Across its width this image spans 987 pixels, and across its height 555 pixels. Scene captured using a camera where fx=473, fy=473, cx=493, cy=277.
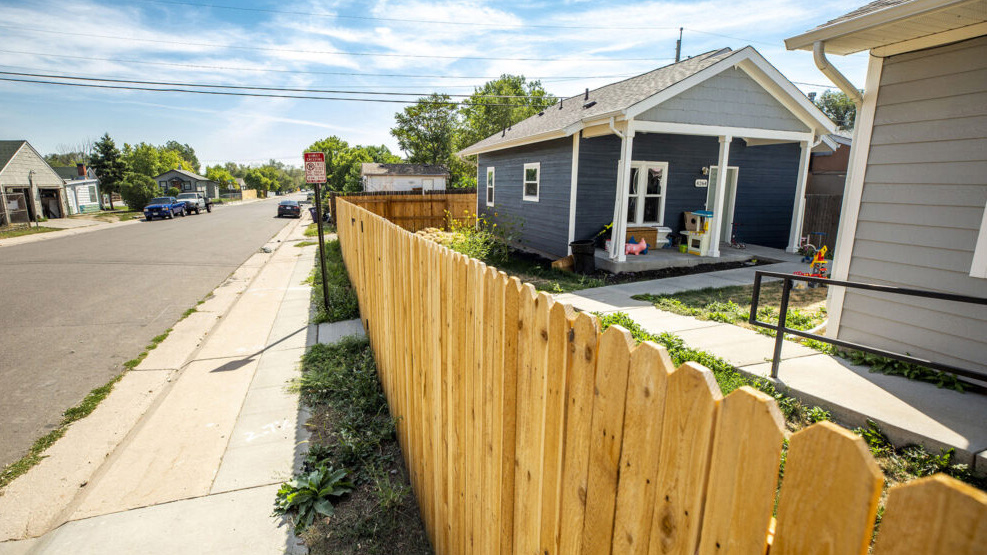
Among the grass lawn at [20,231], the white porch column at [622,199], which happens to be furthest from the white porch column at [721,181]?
the grass lawn at [20,231]

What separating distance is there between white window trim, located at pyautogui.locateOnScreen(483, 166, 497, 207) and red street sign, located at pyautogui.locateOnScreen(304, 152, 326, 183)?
971 cm

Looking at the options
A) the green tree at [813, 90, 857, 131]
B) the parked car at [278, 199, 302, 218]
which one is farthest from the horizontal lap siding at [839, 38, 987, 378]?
the green tree at [813, 90, 857, 131]

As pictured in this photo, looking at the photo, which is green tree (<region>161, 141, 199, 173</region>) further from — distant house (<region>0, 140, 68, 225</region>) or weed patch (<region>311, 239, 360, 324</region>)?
weed patch (<region>311, 239, 360, 324</region>)

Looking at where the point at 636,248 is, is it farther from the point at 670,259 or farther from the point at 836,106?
the point at 836,106

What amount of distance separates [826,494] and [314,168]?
808cm

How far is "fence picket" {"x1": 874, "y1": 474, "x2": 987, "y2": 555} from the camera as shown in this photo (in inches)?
23.1

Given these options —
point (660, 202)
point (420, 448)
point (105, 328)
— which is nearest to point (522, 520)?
point (420, 448)

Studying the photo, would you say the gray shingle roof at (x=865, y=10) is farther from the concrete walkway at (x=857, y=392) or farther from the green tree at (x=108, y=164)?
the green tree at (x=108, y=164)

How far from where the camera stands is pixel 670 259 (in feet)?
35.6

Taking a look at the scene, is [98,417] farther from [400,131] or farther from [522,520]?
[400,131]

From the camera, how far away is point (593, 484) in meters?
1.26

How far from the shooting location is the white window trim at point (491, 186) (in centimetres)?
1712

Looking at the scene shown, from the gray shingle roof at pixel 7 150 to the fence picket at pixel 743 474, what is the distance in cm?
4169

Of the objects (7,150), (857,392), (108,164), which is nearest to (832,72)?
(857,392)
